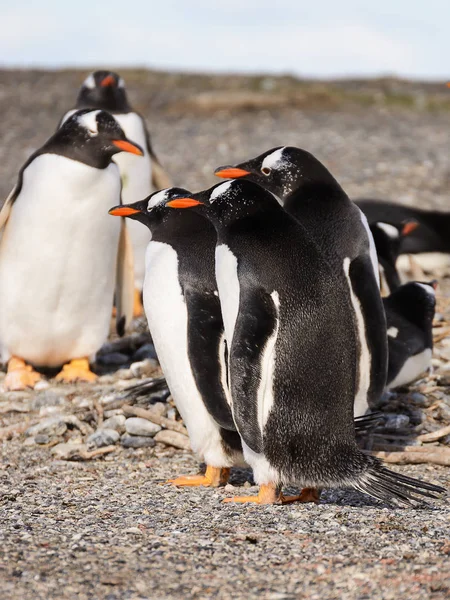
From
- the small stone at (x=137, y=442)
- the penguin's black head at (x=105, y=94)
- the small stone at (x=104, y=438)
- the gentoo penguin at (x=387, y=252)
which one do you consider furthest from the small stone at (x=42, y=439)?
the penguin's black head at (x=105, y=94)

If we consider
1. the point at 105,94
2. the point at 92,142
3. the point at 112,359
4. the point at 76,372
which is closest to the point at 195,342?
the point at 92,142

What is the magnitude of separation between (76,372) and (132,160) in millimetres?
2110

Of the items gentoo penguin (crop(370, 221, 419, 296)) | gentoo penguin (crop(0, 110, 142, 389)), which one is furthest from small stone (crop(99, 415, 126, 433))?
gentoo penguin (crop(370, 221, 419, 296))

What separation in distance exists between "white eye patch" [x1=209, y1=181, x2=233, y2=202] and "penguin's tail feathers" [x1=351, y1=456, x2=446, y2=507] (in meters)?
1.19

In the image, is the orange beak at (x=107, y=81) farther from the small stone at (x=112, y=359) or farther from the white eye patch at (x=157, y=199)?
the white eye patch at (x=157, y=199)

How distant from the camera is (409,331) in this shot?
17.9ft

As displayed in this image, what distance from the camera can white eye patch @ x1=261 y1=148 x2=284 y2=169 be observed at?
4734mm

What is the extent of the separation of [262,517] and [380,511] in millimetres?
431

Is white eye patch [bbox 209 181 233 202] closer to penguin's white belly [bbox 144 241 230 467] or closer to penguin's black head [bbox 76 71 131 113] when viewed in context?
penguin's white belly [bbox 144 241 230 467]

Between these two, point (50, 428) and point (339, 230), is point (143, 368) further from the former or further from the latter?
point (339, 230)

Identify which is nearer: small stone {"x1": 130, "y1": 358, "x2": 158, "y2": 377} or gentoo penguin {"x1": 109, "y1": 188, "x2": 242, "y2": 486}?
gentoo penguin {"x1": 109, "y1": 188, "x2": 242, "y2": 486}

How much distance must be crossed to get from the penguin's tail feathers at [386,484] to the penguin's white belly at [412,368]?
1573 mm

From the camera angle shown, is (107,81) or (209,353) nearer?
(209,353)

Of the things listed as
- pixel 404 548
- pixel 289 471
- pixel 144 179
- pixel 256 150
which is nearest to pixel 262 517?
pixel 289 471
